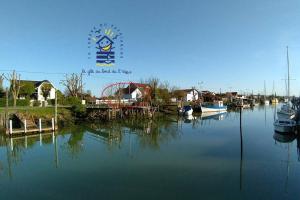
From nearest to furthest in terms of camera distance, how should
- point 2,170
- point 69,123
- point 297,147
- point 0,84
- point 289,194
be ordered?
point 289,194
point 2,170
point 297,147
point 69,123
point 0,84

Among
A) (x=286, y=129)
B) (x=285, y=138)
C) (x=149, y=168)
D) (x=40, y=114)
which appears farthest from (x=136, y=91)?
(x=149, y=168)

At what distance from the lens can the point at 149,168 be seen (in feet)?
54.5

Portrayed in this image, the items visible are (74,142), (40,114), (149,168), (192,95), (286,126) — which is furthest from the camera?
(192,95)

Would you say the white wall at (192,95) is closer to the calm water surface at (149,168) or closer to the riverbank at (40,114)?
the riverbank at (40,114)

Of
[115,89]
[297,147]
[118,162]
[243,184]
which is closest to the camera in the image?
[243,184]

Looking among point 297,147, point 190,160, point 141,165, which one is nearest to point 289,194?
point 190,160

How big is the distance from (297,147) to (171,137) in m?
11.4

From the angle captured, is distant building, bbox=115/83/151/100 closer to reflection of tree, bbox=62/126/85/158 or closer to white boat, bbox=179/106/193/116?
white boat, bbox=179/106/193/116

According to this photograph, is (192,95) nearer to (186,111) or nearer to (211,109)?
(211,109)

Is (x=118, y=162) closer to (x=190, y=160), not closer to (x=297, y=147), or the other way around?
(x=190, y=160)

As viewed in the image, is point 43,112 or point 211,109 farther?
point 211,109

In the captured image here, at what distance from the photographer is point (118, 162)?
18312mm

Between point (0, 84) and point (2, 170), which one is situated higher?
point (0, 84)

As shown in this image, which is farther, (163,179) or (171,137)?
(171,137)
